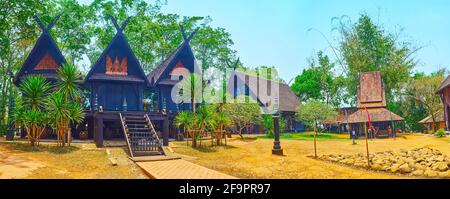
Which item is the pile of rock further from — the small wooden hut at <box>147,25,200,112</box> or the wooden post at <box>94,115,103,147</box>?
the small wooden hut at <box>147,25,200,112</box>

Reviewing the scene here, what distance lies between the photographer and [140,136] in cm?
1777

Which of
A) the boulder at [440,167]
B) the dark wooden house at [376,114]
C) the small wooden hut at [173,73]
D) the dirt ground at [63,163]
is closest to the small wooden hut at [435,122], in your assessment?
the dark wooden house at [376,114]

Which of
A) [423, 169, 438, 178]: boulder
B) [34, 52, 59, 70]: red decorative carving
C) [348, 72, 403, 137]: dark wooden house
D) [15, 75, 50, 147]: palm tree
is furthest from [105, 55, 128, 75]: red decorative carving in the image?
[348, 72, 403, 137]: dark wooden house

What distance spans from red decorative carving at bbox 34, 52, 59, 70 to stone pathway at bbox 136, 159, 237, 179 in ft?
44.4

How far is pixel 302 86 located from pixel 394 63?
1348 centimetres

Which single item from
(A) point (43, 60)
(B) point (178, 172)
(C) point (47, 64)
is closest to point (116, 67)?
(C) point (47, 64)

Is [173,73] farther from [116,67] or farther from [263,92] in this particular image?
[263,92]

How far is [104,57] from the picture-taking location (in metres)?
23.1

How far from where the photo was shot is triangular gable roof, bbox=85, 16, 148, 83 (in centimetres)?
2272

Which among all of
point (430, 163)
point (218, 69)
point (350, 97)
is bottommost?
point (430, 163)
